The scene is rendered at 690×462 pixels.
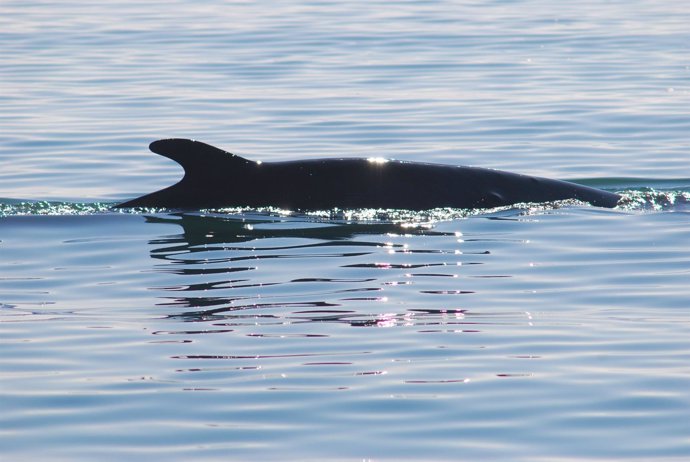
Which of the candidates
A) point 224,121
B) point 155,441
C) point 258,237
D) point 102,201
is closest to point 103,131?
point 224,121

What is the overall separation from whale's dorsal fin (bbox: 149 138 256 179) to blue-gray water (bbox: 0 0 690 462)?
44 cm

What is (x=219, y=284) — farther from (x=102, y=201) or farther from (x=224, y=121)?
(x=224, y=121)

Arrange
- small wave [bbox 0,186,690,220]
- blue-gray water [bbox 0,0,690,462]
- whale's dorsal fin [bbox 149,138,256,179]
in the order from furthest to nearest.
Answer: small wave [bbox 0,186,690,220], whale's dorsal fin [bbox 149,138,256,179], blue-gray water [bbox 0,0,690,462]

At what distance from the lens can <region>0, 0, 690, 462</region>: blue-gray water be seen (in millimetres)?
7750

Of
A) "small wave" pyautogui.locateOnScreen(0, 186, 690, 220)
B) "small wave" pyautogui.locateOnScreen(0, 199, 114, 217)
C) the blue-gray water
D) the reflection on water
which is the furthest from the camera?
"small wave" pyautogui.locateOnScreen(0, 199, 114, 217)

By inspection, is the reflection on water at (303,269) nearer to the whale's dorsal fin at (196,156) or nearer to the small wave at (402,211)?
the small wave at (402,211)

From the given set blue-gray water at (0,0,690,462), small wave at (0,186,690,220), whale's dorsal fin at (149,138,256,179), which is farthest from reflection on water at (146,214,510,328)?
whale's dorsal fin at (149,138,256,179)

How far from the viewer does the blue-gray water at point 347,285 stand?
7750 mm

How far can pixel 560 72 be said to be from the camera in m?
27.7

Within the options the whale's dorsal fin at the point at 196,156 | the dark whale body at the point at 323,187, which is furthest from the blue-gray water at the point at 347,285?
the whale's dorsal fin at the point at 196,156

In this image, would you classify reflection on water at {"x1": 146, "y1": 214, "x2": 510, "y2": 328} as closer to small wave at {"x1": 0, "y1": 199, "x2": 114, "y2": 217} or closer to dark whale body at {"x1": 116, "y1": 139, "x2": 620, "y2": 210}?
dark whale body at {"x1": 116, "y1": 139, "x2": 620, "y2": 210}

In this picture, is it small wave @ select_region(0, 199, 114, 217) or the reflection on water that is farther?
small wave @ select_region(0, 199, 114, 217)

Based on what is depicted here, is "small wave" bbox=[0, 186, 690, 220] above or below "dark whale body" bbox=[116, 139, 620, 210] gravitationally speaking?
below

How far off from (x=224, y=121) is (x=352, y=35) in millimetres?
12910
